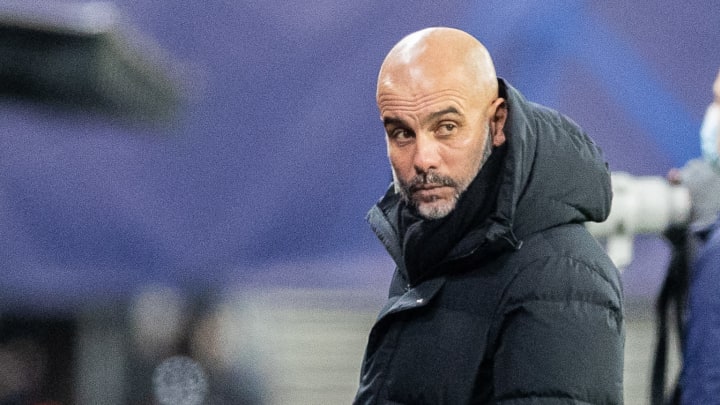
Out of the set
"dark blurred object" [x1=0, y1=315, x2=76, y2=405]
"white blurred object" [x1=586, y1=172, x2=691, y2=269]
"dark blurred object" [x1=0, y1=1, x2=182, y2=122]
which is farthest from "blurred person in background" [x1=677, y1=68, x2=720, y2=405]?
"dark blurred object" [x1=0, y1=315, x2=76, y2=405]

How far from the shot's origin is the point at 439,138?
2182 mm

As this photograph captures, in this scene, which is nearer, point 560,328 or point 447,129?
point 560,328

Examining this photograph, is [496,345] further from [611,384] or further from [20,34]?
[20,34]

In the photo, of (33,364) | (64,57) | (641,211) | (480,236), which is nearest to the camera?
(480,236)

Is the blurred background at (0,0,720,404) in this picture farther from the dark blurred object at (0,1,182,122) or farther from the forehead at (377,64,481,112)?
the forehead at (377,64,481,112)

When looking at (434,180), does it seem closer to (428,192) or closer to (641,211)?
(428,192)

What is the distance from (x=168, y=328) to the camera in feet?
18.3

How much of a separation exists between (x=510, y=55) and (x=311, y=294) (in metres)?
0.89

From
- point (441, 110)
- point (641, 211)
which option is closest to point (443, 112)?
point (441, 110)

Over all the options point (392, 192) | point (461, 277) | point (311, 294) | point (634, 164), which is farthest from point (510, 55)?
point (461, 277)

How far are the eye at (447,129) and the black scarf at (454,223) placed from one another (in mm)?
73

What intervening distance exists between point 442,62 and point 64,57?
2.57 ft

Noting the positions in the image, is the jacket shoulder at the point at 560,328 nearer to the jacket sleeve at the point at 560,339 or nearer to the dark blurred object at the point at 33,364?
the jacket sleeve at the point at 560,339

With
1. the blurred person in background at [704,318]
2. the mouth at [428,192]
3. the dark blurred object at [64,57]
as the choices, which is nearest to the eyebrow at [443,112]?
the mouth at [428,192]
